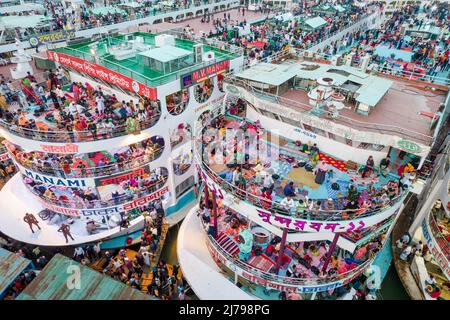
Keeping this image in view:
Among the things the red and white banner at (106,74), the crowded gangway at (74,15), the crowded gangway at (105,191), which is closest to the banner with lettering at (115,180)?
the crowded gangway at (105,191)

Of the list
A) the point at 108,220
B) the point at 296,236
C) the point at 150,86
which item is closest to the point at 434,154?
the point at 296,236

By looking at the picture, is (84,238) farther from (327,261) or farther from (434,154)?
(434,154)

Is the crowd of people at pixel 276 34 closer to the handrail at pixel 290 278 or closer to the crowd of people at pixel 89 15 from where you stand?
the crowd of people at pixel 89 15

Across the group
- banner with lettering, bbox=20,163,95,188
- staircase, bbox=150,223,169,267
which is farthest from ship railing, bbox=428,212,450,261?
banner with lettering, bbox=20,163,95,188

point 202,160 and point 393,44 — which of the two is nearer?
point 202,160

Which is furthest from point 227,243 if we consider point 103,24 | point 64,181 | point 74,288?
point 103,24

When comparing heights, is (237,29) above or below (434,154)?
above
